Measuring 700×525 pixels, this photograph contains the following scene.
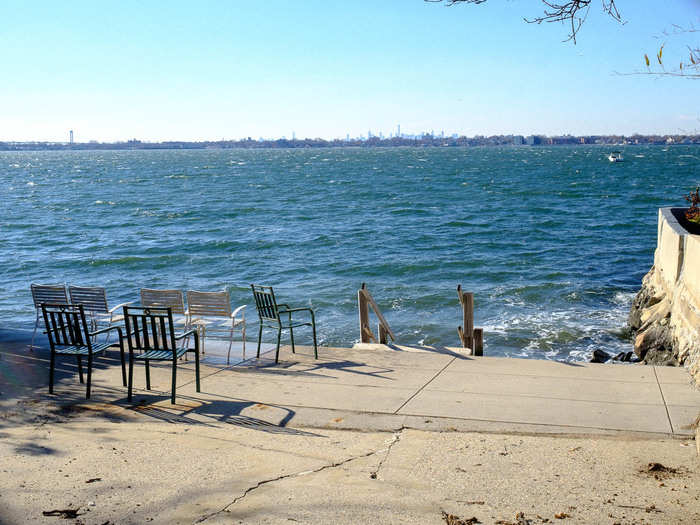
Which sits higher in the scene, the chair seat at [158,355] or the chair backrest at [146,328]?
the chair backrest at [146,328]

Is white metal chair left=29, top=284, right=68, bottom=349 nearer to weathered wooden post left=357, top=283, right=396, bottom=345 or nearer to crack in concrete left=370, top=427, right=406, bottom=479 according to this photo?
weathered wooden post left=357, top=283, right=396, bottom=345

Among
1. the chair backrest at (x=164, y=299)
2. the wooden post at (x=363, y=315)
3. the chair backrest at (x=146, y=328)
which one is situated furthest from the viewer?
the wooden post at (x=363, y=315)

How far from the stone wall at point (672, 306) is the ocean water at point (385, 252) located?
1207mm

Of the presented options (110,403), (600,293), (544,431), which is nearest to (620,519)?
(544,431)

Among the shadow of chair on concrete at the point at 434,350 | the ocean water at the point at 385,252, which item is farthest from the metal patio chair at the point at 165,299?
the ocean water at the point at 385,252

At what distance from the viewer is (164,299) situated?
390 inches

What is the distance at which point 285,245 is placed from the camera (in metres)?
33.2

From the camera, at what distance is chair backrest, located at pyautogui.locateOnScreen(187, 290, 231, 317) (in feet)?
31.7

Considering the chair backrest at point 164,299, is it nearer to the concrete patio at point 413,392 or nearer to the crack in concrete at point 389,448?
the concrete patio at point 413,392

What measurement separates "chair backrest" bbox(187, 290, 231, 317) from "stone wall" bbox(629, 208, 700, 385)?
5.73 m

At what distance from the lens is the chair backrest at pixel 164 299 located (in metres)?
9.80

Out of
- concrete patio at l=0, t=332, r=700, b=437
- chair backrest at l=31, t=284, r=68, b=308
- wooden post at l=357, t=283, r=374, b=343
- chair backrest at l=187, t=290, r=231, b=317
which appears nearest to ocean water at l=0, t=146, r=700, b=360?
wooden post at l=357, t=283, r=374, b=343

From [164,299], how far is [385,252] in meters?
20.9

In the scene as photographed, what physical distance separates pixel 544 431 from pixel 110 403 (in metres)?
4.18
